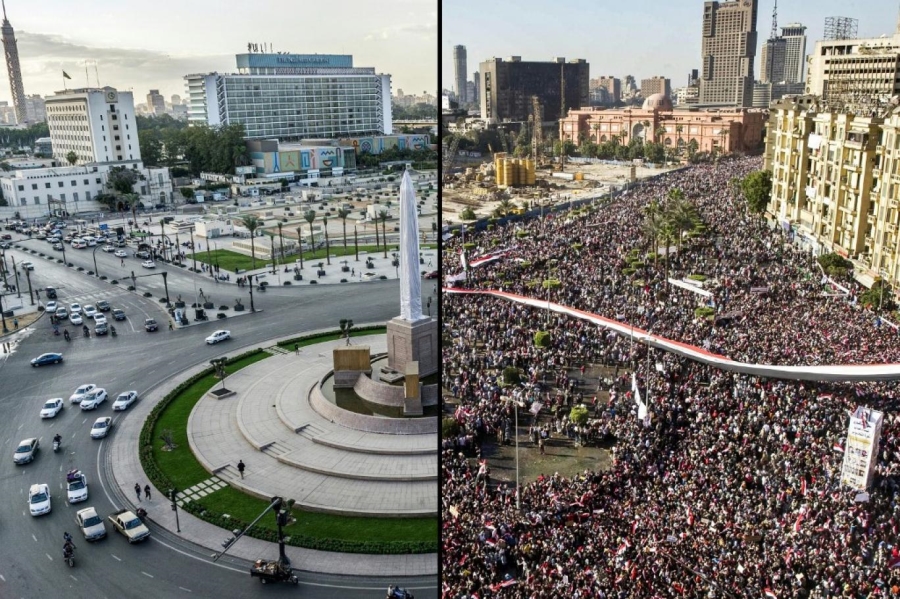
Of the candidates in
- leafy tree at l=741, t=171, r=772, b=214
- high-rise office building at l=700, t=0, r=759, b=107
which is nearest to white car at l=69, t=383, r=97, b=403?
leafy tree at l=741, t=171, r=772, b=214

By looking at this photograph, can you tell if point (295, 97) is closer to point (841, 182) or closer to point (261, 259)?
point (261, 259)

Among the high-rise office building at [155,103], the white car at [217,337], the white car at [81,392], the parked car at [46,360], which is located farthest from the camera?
the high-rise office building at [155,103]

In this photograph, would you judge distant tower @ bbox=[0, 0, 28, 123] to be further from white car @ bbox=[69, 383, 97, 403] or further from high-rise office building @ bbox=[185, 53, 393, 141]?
white car @ bbox=[69, 383, 97, 403]

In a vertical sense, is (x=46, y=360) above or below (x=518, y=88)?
below

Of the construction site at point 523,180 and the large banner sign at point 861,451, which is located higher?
the construction site at point 523,180

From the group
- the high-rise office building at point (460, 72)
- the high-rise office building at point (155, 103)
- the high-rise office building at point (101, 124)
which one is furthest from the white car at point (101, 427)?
the high-rise office building at point (155, 103)

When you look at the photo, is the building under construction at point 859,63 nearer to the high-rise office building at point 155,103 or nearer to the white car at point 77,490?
the white car at point 77,490

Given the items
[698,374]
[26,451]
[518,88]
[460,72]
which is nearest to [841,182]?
[698,374]
